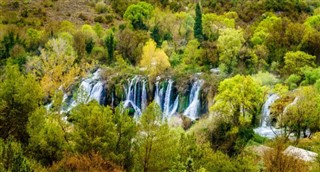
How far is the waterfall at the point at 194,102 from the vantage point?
6615cm

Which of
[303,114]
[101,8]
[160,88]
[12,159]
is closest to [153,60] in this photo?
[160,88]

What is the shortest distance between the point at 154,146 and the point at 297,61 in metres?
34.3

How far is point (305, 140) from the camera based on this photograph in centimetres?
5234

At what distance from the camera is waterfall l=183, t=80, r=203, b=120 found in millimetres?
66150

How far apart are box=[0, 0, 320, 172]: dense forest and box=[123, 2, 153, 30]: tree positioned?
0.28m

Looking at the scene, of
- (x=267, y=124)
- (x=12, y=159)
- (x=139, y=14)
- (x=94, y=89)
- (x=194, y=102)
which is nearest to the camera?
(x=12, y=159)

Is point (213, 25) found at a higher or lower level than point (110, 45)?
higher

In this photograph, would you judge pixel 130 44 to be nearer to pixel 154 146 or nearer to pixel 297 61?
pixel 297 61

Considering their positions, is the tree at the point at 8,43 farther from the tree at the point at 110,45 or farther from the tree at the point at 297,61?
the tree at the point at 297,61

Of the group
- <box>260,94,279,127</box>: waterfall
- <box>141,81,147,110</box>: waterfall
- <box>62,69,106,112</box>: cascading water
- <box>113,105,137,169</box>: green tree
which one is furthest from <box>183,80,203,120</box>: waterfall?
<box>113,105,137,169</box>: green tree

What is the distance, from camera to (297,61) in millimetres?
67562

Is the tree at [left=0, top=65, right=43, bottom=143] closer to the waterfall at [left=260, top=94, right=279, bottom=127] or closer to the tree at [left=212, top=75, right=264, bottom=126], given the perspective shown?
the tree at [left=212, top=75, right=264, bottom=126]

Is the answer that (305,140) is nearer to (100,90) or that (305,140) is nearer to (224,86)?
(224,86)

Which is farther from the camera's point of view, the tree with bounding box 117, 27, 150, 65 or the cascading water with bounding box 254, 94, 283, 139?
the tree with bounding box 117, 27, 150, 65
